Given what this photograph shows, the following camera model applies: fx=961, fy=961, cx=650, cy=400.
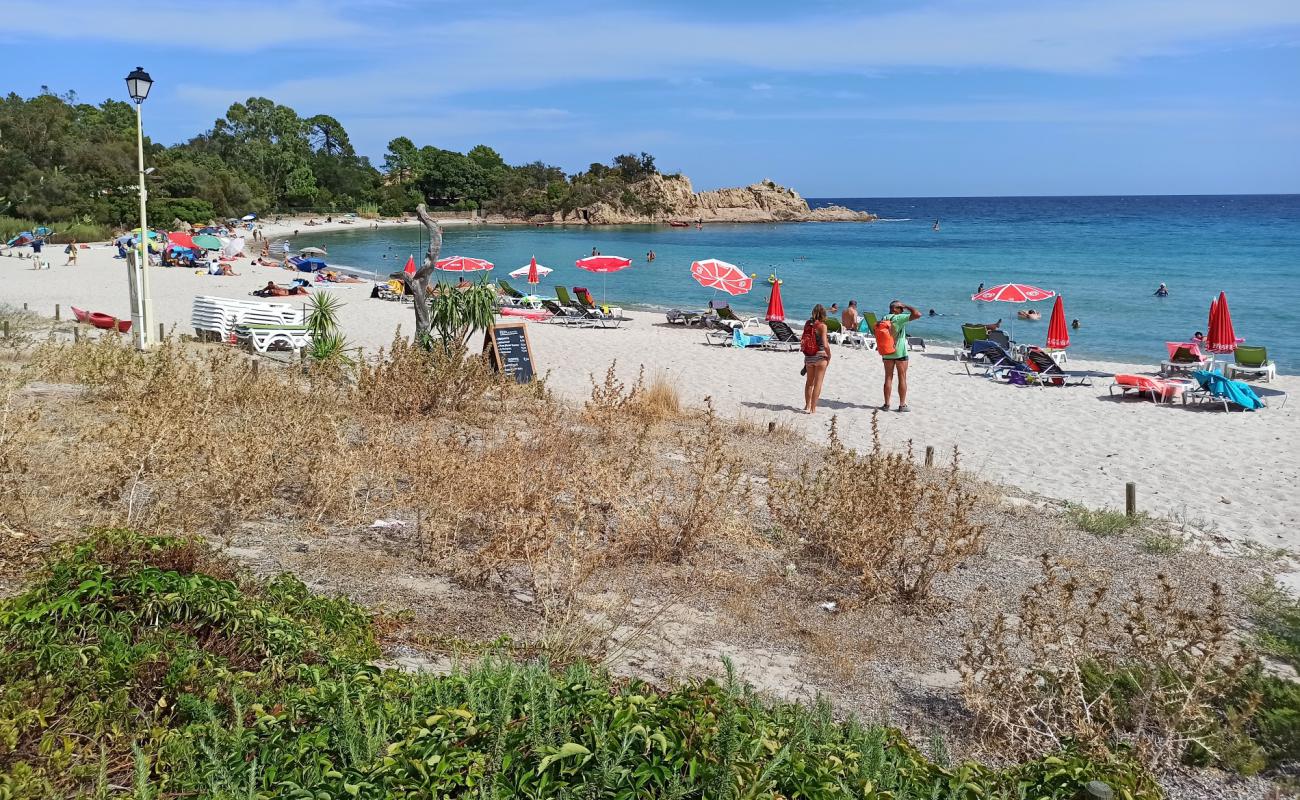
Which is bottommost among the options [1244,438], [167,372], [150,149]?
[1244,438]

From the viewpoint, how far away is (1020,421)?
12625 mm

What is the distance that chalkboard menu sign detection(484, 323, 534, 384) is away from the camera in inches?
451

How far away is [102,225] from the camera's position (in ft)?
173

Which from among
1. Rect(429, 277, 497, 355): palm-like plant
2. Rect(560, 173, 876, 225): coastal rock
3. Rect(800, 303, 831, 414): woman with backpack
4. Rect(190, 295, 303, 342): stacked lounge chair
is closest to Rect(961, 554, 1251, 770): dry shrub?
Rect(800, 303, 831, 414): woman with backpack

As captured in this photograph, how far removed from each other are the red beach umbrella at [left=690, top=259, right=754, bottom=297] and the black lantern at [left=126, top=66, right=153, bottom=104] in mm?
12110

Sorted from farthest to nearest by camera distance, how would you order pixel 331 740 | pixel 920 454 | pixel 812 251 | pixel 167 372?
pixel 812 251 → pixel 920 454 → pixel 167 372 → pixel 331 740

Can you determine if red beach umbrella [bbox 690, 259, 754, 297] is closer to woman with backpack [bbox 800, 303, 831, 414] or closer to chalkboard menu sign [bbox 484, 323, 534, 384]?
woman with backpack [bbox 800, 303, 831, 414]

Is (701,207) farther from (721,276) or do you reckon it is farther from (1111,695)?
(1111,695)

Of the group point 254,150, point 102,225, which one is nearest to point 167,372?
point 102,225

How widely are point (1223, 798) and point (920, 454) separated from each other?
22.4ft

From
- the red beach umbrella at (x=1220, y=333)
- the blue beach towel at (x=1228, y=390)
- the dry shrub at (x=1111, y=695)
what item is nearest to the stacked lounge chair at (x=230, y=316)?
the blue beach towel at (x=1228, y=390)

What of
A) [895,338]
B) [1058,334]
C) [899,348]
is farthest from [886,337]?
[1058,334]

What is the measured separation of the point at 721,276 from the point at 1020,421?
10.5m

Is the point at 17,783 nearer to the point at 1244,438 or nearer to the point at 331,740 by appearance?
the point at 331,740
